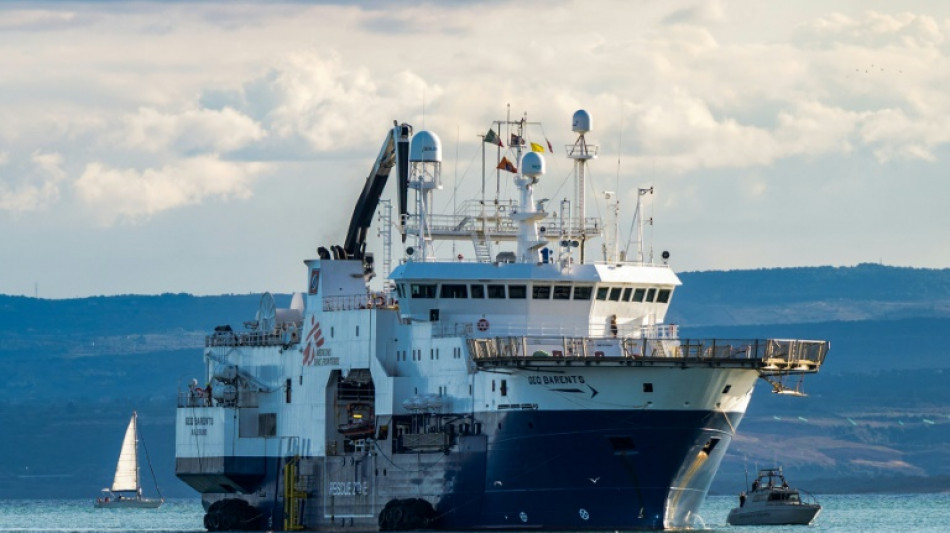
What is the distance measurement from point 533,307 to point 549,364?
4.76 meters

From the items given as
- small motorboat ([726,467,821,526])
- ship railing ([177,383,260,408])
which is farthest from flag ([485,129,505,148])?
small motorboat ([726,467,821,526])

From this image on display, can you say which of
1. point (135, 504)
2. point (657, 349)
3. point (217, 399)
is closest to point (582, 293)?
point (657, 349)

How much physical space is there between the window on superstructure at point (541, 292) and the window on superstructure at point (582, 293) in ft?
2.80

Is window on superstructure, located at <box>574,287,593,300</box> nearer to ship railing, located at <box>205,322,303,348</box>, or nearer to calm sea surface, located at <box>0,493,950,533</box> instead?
ship railing, located at <box>205,322,303,348</box>

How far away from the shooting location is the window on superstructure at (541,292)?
6694 cm

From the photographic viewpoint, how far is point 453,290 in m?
67.8

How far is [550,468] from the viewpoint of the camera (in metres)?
63.6

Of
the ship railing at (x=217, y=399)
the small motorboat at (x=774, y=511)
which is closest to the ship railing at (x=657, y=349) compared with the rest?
the ship railing at (x=217, y=399)

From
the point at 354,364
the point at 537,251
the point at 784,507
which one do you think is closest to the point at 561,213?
the point at 537,251

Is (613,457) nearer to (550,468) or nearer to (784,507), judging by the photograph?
(550,468)

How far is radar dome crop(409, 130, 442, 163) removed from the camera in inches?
2842

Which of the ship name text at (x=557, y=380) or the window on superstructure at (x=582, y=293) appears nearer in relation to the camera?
the ship name text at (x=557, y=380)

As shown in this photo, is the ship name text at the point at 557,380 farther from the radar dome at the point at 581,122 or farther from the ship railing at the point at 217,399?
the ship railing at the point at 217,399

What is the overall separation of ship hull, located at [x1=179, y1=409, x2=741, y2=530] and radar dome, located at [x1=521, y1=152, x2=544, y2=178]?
327 inches
